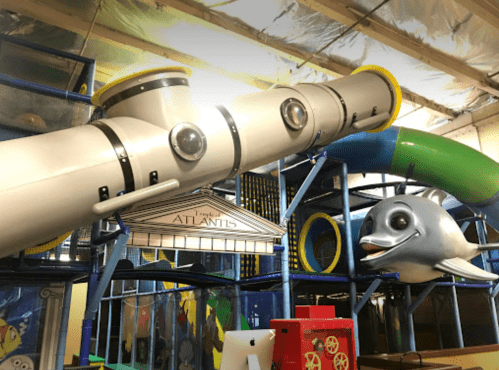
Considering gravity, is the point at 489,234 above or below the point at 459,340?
above

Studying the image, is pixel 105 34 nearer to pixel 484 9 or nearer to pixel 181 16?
pixel 181 16

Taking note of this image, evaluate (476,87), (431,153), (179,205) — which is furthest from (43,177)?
(476,87)

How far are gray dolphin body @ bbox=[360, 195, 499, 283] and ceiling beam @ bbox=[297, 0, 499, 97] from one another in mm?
1675

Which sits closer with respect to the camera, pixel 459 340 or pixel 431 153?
pixel 431 153

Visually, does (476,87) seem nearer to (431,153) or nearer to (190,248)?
(431,153)

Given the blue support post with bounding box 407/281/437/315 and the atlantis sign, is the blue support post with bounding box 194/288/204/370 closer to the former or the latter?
the atlantis sign

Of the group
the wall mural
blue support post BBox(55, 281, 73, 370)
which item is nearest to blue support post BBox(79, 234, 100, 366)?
blue support post BBox(55, 281, 73, 370)

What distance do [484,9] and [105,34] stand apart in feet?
11.8

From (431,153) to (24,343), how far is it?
3729 millimetres

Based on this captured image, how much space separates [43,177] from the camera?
163 cm

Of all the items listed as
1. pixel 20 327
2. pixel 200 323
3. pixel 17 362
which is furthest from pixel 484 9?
pixel 17 362

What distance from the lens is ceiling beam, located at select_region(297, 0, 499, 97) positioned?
3.62 metres

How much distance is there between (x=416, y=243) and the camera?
323cm

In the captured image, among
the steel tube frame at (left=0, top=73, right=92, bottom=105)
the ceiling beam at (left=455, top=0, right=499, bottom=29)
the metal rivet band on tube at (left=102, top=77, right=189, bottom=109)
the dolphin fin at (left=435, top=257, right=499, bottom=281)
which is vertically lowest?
the dolphin fin at (left=435, top=257, right=499, bottom=281)
